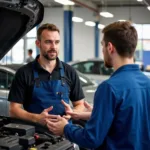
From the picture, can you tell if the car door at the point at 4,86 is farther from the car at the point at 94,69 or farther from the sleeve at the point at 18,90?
the car at the point at 94,69

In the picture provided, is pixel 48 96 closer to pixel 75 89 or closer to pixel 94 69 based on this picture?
pixel 75 89

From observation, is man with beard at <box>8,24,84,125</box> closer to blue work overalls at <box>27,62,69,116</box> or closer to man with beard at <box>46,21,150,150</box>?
blue work overalls at <box>27,62,69,116</box>

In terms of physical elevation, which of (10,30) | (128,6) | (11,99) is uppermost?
(128,6)

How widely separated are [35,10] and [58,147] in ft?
3.11

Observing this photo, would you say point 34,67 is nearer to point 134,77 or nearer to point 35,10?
point 35,10

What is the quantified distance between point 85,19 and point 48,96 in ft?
58.7

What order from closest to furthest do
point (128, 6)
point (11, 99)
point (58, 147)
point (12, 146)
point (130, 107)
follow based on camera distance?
point (130, 107) → point (12, 146) → point (58, 147) → point (11, 99) → point (128, 6)

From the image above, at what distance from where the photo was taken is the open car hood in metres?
2.17

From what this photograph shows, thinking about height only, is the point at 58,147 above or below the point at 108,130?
below

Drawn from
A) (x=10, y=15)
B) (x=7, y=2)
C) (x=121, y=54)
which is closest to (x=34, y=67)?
(x=10, y=15)

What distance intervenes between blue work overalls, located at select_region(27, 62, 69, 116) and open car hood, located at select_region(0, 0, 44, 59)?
377 mm

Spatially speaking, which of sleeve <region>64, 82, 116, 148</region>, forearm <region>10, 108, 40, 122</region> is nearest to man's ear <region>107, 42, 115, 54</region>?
sleeve <region>64, 82, 116, 148</region>

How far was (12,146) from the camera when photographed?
1.97m

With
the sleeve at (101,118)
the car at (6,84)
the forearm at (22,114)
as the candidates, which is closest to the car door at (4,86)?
the car at (6,84)
